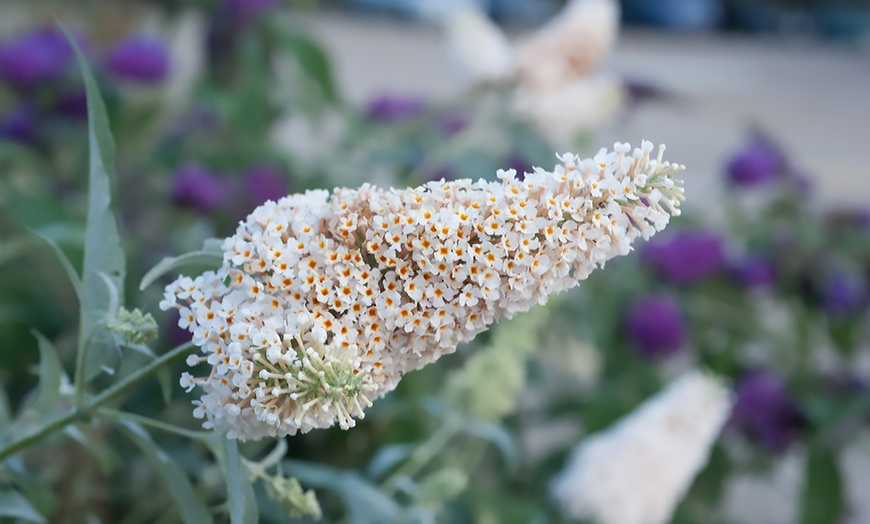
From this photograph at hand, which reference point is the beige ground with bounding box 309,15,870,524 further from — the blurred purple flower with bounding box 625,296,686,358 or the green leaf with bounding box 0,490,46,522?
the green leaf with bounding box 0,490,46,522

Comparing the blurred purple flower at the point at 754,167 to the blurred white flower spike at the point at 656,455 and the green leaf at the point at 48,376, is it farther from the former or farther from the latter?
the green leaf at the point at 48,376

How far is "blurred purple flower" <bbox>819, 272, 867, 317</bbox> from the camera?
1000 mm

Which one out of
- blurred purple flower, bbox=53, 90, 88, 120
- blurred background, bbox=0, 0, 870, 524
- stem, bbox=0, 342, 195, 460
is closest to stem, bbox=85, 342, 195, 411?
stem, bbox=0, 342, 195, 460

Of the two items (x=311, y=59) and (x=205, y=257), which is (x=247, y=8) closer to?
(x=311, y=59)

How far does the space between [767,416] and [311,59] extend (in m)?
0.57

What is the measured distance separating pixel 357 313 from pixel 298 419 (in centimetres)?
4

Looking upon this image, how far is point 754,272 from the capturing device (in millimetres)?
997

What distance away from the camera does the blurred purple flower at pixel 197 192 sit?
30.7 inches

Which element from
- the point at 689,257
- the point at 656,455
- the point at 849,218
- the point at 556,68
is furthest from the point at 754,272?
the point at 656,455

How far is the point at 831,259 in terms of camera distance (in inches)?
41.0

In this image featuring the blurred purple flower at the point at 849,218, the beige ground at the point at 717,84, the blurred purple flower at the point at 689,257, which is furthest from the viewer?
the beige ground at the point at 717,84

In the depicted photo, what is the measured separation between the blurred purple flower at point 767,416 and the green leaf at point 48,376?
68cm

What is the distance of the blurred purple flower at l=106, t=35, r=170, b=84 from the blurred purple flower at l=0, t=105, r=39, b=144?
9 cm

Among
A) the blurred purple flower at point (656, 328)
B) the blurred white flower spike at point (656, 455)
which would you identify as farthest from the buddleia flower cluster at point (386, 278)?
the blurred purple flower at point (656, 328)
